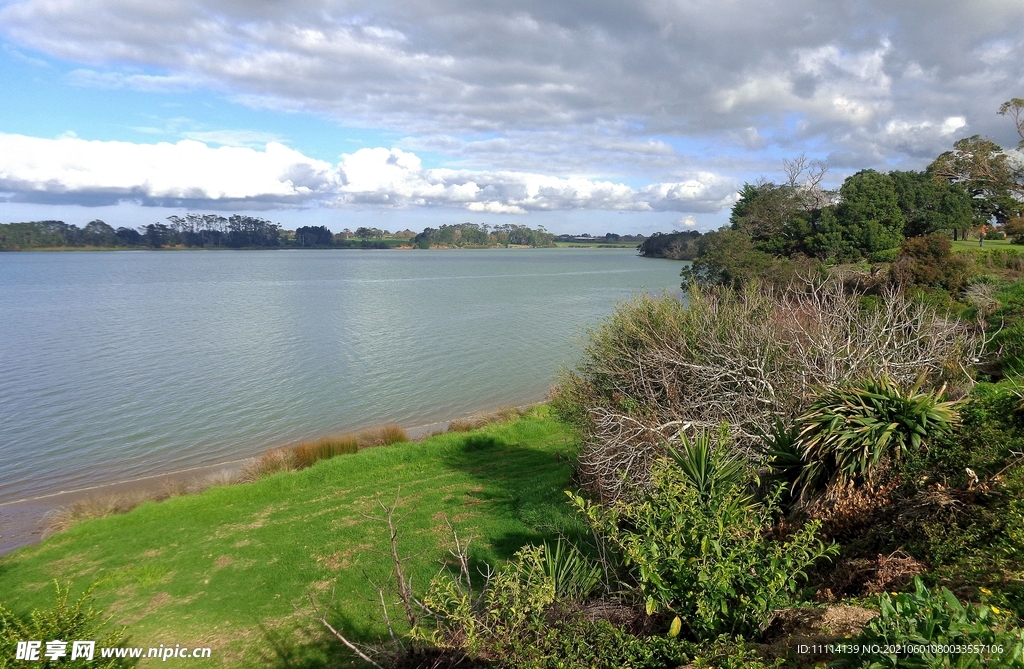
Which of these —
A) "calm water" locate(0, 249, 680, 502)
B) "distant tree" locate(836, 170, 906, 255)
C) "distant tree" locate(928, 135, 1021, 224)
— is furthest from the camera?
"distant tree" locate(836, 170, 906, 255)

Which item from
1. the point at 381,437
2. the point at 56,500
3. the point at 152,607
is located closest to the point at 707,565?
the point at 152,607

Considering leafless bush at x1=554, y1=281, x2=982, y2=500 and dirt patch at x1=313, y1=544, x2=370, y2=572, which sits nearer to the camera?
leafless bush at x1=554, y1=281, x2=982, y2=500

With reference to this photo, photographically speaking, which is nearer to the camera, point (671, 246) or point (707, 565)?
point (707, 565)

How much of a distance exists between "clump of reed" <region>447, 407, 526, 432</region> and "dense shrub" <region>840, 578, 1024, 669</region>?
2173 centimetres

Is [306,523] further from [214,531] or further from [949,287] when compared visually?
[949,287]

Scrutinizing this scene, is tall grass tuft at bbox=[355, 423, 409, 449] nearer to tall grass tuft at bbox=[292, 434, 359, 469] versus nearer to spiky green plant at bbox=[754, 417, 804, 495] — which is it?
tall grass tuft at bbox=[292, 434, 359, 469]

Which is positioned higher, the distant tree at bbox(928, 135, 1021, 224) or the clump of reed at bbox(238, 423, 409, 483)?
the distant tree at bbox(928, 135, 1021, 224)

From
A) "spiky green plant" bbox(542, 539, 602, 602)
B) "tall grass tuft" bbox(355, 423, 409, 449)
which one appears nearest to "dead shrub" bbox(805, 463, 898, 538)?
"spiky green plant" bbox(542, 539, 602, 602)

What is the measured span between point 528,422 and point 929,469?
711 inches

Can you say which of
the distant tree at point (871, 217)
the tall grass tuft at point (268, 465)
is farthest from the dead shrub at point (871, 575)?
the distant tree at point (871, 217)

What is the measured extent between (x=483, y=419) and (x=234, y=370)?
16540 mm

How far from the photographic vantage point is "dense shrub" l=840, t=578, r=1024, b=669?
3188 millimetres

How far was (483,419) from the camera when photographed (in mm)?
26328

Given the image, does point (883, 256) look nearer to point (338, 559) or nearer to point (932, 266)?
point (932, 266)
